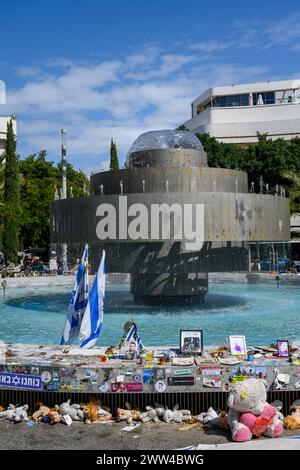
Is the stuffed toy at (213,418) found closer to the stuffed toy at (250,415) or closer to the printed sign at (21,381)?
the stuffed toy at (250,415)

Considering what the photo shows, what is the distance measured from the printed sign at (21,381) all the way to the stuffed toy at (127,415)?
1492 millimetres

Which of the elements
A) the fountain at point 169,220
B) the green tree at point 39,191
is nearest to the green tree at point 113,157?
the green tree at point 39,191

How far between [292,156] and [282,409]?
4577 cm

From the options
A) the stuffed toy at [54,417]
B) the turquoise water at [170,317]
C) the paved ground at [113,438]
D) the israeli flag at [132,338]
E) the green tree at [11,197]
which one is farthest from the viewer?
the green tree at [11,197]

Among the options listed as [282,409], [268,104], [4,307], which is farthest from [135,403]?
[268,104]

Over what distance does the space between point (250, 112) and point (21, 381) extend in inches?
2538

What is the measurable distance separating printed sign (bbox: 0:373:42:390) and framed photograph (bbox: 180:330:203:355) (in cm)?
268

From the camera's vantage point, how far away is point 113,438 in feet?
26.1

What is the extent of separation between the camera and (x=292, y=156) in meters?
52.1

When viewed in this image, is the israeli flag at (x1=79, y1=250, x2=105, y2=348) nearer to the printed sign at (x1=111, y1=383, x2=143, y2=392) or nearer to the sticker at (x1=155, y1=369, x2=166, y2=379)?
the printed sign at (x1=111, y1=383, x2=143, y2=392)

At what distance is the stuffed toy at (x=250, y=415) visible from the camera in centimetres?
771

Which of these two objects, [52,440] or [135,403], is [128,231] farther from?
[52,440]

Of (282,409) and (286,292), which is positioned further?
(286,292)

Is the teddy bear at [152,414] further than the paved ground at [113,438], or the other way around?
the teddy bear at [152,414]
